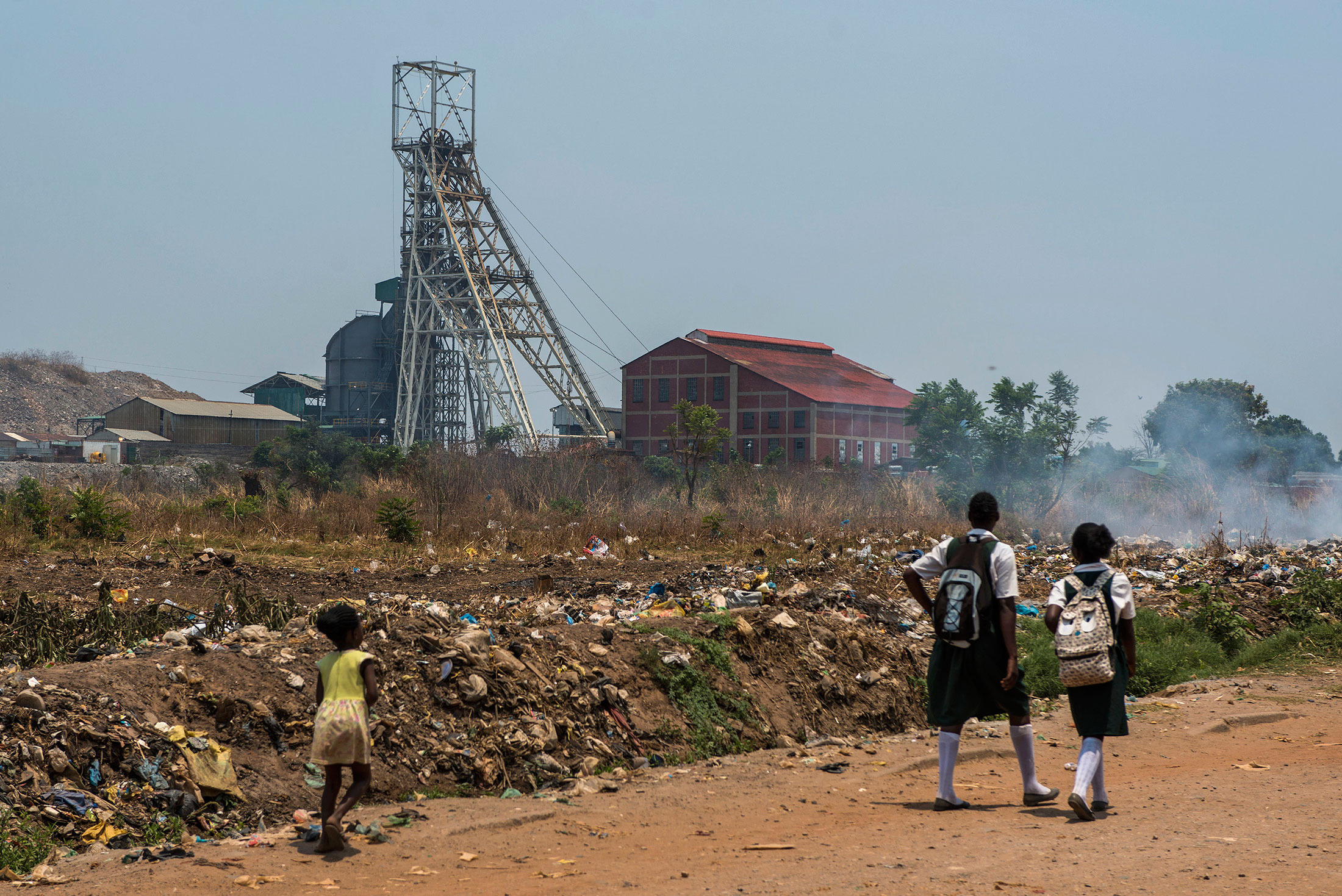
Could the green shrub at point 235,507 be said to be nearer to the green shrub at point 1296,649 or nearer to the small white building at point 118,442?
the green shrub at point 1296,649

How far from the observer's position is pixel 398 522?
1725cm

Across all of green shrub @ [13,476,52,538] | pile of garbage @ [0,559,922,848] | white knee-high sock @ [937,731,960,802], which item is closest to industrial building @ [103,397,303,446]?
green shrub @ [13,476,52,538]

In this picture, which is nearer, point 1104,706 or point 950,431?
point 1104,706

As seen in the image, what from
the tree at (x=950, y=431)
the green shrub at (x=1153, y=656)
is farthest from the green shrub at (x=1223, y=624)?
the tree at (x=950, y=431)

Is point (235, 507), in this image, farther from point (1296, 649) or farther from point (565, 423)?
point (565, 423)

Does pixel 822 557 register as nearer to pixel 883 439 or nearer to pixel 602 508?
pixel 602 508

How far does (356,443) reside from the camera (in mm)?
36625

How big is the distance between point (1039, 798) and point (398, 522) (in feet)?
43.9

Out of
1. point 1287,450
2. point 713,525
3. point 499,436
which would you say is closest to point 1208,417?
point 1287,450

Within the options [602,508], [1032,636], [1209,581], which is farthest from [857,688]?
[602,508]

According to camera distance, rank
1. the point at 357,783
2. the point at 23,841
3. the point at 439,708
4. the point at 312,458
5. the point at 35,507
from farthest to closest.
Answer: the point at 312,458
the point at 35,507
the point at 439,708
the point at 357,783
the point at 23,841

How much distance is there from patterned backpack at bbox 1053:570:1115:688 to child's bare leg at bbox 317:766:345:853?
3.25 m

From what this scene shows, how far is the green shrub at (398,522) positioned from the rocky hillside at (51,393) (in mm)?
54096

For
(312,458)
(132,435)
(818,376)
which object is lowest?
(312,458)
